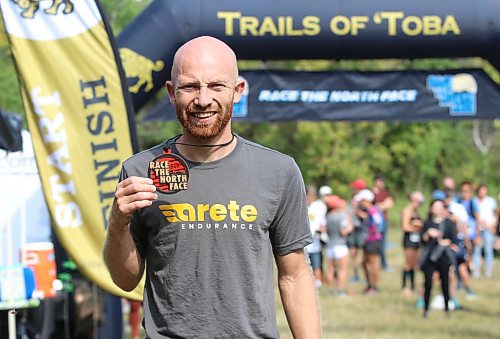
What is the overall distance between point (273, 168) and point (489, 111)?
21.1ft

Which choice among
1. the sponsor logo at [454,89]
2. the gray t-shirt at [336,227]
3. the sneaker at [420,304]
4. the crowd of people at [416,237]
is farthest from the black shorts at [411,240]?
the sponsor logo at [454,89]

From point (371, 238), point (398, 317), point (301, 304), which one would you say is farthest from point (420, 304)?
point (301, 304)

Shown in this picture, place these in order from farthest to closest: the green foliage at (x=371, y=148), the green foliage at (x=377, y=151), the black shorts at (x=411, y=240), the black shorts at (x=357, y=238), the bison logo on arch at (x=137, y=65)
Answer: the green foliage at (x=377, y=151)
the green foliage at (x=371, y=148)
the black shorts at (x=357, y=238)
the black shorts at (x=411, y=240)
the bison logo on arch at (x=137, y=65)

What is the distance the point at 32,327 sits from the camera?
30.3ft

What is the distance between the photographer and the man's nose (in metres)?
3.01

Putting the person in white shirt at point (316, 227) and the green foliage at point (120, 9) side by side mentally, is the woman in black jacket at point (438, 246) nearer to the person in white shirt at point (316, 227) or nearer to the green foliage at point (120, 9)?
the person in white shirt at point (316, 227)

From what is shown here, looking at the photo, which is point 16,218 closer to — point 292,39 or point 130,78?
point 130,78

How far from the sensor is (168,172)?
3.02m

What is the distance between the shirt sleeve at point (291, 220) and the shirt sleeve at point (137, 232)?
41cm

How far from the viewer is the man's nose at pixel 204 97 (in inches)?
118

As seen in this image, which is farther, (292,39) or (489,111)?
(489,111)

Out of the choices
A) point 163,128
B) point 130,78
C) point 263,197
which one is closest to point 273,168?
point 263,197

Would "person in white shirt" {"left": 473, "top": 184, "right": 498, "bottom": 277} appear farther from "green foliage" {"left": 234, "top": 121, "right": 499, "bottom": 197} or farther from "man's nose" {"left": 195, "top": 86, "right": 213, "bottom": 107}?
"green foliage" {"left": 234, "top": 121, "right": 499, "bottom": 197}

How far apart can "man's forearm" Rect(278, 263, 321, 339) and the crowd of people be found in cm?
1008
